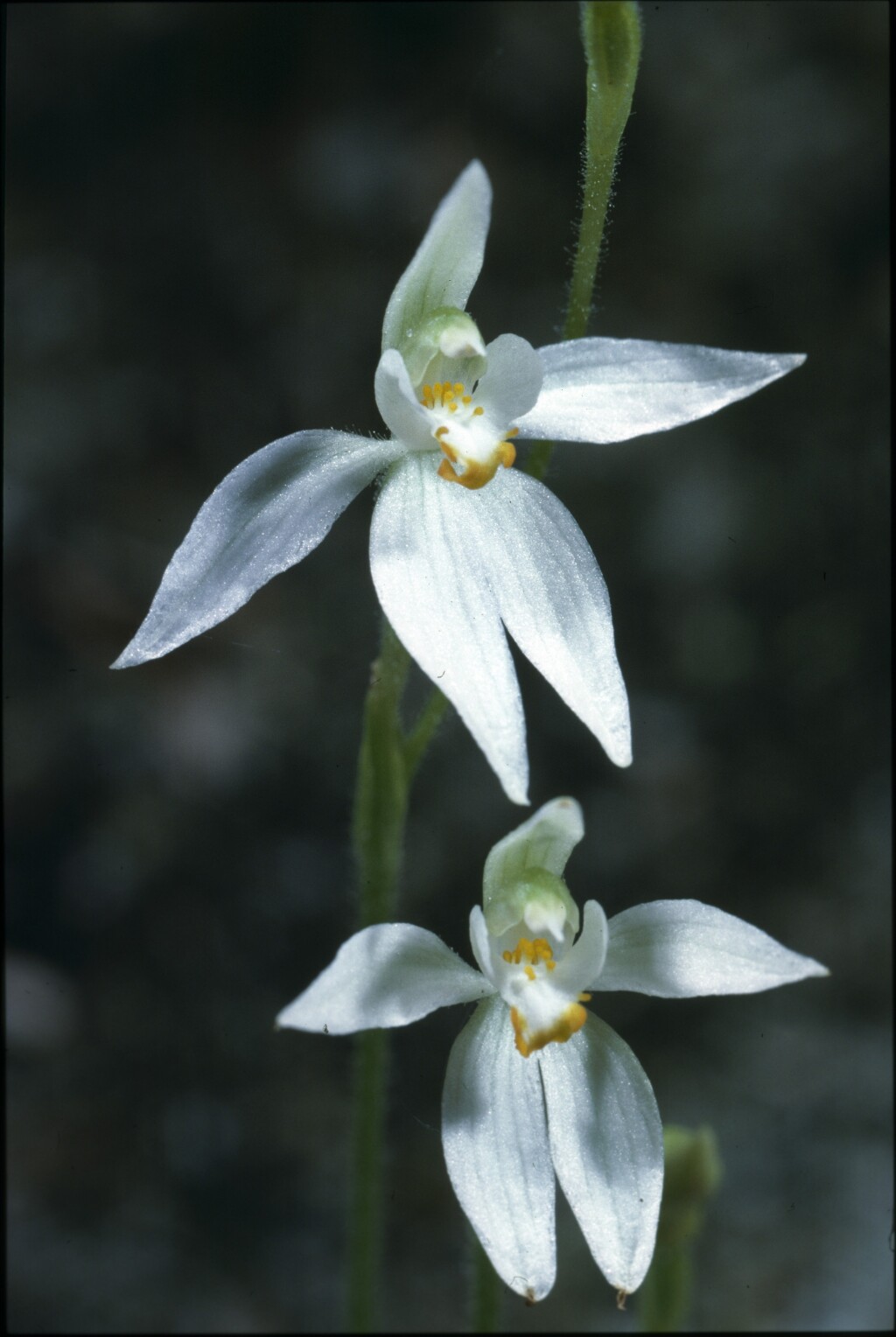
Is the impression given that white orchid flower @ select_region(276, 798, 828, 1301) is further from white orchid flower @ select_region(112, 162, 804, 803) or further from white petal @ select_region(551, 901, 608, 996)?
white orchid flower @ select_region(112, 162, 804, 803)

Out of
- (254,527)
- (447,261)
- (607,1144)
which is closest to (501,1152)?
(607,1144)

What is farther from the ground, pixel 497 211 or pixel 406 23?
pixel 406 23

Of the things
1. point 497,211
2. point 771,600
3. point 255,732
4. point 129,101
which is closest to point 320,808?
point 255,732

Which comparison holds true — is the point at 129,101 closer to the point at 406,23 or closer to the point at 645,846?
the point at 406,23

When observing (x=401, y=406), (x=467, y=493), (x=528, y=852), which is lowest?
(x=528, y=852)

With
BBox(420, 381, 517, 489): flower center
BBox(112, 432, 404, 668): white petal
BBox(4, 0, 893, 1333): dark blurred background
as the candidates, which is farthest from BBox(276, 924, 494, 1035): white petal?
BBox(4, 0, 893, 1333): dark blurred background

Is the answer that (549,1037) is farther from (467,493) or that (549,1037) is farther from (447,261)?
(447,261)
